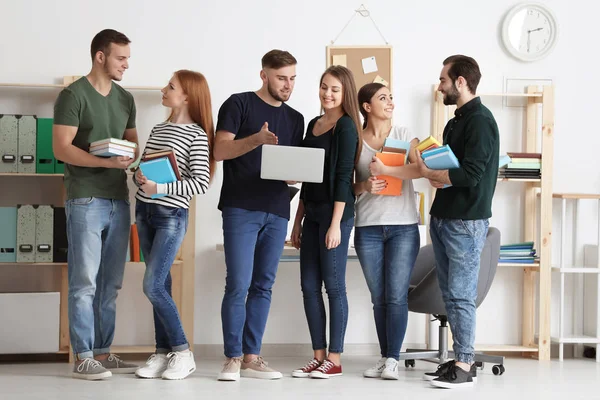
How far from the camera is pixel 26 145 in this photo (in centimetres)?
429

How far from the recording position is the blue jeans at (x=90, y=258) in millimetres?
3541

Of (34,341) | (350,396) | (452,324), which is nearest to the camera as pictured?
(350,396)

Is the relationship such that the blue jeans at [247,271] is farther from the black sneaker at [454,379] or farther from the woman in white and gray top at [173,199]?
the black sneaker at [454,379]

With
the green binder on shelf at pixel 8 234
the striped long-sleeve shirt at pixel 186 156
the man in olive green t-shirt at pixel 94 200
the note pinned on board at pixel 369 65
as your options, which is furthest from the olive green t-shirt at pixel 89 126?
the note pinned on board at pixel 369 65

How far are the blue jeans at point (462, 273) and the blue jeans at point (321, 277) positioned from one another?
0.45 metres

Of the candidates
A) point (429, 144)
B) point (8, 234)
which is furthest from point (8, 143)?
point (429, 144)

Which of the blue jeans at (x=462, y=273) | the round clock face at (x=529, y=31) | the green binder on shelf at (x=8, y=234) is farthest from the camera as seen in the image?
the round clock face at (x=529, y=31)

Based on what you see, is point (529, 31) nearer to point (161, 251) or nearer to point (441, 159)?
point (441, 159)

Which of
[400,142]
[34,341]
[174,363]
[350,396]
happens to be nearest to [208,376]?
[174,363]

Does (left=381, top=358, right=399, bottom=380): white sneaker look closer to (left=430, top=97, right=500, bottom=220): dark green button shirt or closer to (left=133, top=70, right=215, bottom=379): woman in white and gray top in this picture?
(left=430, top=97, right=500, bottom=220): dark green button shirt

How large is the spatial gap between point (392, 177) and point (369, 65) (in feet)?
4.42

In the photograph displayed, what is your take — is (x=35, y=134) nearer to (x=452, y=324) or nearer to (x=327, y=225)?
(x=327, y=225)

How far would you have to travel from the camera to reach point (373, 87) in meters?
3.80

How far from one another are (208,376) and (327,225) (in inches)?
35.1
